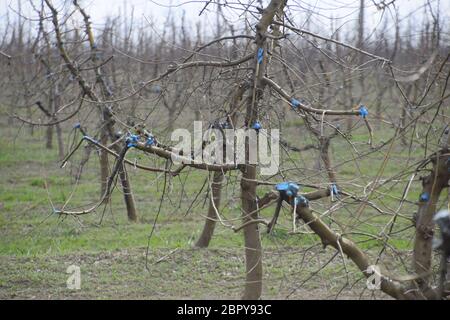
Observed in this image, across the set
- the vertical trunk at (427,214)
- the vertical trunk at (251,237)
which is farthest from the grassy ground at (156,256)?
the vertical trunk at (427,214)

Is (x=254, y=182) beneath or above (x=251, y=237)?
above

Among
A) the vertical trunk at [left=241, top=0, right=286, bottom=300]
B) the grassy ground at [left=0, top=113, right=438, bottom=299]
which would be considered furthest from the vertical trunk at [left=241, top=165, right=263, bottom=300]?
the grassy ground at [left=0, top=113, right=438, bottom=299]

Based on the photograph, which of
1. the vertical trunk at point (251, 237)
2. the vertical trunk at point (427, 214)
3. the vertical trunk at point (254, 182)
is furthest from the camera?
the vertical trunk at point (251, 237)

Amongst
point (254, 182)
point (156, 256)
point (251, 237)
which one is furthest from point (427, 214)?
point (156, 256)

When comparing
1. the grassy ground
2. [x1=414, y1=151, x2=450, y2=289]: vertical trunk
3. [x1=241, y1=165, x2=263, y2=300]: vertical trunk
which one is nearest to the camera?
[x1=414, y1=151, x2=450, y2=289]: vertical trunk

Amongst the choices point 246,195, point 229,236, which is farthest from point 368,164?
point 246,195

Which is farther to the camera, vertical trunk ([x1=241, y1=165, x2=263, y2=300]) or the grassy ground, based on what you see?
the grassy ground

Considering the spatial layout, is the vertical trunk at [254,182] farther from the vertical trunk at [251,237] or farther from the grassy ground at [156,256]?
the grassy ground at [156,256]

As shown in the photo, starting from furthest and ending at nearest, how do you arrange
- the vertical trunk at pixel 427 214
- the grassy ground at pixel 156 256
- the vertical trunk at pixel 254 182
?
the grassy ground at pixel 156 256
the vertical trunk at pixel 254 182
the vertical trunk at pixel 427 214

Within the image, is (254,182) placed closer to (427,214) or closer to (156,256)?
(427,214)

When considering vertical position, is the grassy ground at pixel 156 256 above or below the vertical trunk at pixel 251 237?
below

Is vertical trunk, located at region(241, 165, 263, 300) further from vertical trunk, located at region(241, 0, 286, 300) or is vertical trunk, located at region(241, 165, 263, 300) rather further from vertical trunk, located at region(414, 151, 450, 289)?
vertical trunk, located at region(414, 151, 450, 289)

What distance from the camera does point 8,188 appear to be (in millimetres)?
11430
